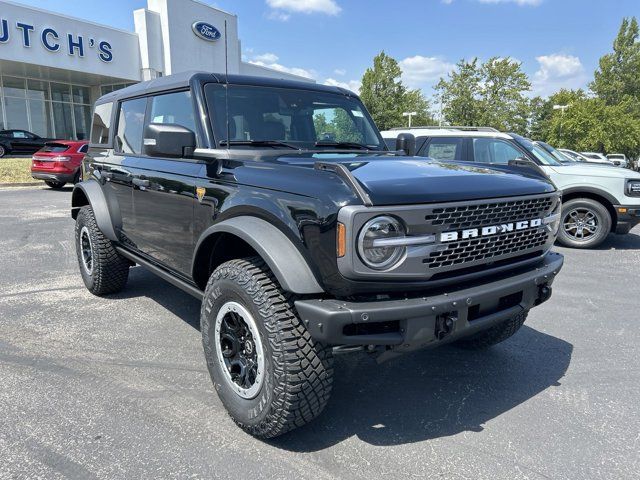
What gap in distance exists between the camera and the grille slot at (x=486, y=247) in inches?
90.4

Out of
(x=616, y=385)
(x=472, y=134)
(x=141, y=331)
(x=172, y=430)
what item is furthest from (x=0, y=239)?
→ (x=616, y=385)

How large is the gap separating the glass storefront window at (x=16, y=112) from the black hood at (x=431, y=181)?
28324 mm

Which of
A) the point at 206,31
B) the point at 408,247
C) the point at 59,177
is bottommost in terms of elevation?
the point at 59,177

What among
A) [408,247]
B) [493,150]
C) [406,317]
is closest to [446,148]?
[493,150]

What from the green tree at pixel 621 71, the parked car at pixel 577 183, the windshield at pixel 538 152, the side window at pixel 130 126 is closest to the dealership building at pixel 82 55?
the parked car at pixel 577 183

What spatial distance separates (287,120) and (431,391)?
6.83ft

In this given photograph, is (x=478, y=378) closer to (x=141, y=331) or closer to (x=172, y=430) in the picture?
(x=172, y=430)

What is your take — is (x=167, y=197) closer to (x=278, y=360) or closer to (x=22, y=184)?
(x=278, y=360)

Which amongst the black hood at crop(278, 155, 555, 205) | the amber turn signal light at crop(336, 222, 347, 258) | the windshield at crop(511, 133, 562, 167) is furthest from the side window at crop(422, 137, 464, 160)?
the amber turn signal light at crop(336, 222, 347, 258)

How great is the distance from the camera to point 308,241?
88.7 inches

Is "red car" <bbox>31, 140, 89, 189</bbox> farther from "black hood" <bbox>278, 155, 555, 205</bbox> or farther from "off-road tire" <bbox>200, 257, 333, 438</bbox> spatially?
"off-road tire" <bbox>200, 257, 333, 438</bbox>

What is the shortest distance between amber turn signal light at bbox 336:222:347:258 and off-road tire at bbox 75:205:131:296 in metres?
3.10

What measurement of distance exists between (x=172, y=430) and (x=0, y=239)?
6.62 metres

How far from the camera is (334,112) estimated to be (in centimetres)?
390
